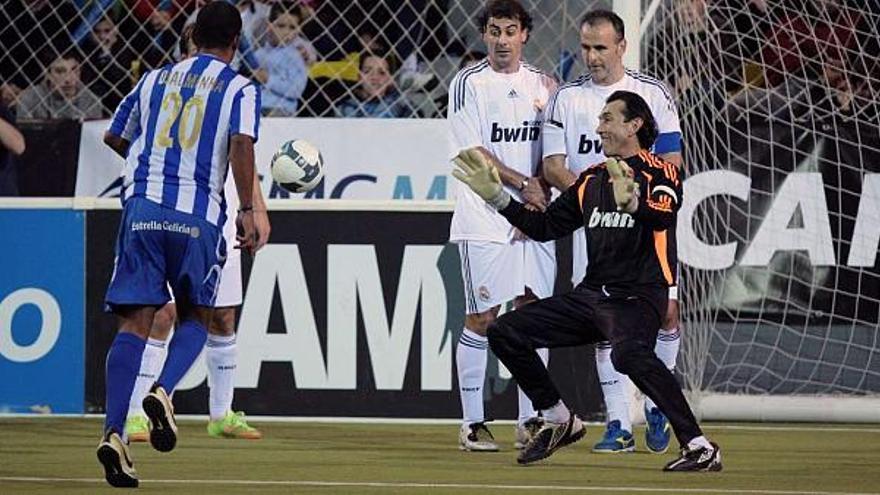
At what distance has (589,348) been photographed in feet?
32.4

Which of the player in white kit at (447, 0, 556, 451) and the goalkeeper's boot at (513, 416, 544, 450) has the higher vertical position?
the player in white kit at (447, 0, 556, 451)

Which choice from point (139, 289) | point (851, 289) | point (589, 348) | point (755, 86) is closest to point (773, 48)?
point (755, 86)

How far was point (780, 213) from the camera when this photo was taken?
34.9 ft

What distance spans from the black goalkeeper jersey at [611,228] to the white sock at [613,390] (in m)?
0.92

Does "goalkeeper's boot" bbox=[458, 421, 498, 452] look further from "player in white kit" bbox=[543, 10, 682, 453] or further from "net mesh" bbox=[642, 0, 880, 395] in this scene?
"net mesh" bbox=[642, 0, 880, 395]

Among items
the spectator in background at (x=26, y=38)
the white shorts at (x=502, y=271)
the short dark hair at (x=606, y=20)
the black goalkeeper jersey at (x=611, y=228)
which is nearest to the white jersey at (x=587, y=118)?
the short dark hair at (x=606, y=20)

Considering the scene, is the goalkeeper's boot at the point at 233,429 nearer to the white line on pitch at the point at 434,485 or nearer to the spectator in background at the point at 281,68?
the white line on pitch at the point at 434,485

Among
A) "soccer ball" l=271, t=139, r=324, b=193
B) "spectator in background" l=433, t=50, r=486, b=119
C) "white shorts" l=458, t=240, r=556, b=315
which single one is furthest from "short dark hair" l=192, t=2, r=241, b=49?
"spectator in background" l=433, t=50, r=486, b=119

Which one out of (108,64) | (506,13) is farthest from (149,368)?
(108,64)

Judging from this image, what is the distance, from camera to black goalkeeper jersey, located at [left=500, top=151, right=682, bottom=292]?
761 cm

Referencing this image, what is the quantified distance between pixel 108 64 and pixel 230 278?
11.7 feet

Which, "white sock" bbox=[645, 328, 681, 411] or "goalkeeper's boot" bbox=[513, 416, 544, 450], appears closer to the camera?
"goalkeeper's boot" bbox=[513, 416, 544, 450]

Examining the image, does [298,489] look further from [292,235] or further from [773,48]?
[773,48]

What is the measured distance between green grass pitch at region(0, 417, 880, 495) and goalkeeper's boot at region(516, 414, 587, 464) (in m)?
0.05
